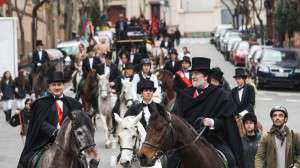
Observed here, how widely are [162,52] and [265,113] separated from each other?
16.6 meters

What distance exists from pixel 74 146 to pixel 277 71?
1112 inches

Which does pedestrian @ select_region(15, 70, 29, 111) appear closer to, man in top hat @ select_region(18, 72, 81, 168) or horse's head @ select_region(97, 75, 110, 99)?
horse's head @ select_region(97, 75, 110, 99)

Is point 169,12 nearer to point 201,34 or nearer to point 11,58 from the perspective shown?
point 201,34

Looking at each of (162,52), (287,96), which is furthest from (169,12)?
(287,96)

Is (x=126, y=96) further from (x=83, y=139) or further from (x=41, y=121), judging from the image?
(x=83, y=139)

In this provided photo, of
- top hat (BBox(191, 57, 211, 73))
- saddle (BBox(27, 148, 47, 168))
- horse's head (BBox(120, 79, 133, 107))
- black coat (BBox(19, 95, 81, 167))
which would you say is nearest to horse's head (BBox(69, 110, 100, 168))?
saddle (BBox(27, 148, 47, 168))

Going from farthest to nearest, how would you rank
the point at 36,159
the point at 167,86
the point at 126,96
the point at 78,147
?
1. the point at 167,86
2. the point at 126,96
3. the point at 36,159
4. the point at 78,147

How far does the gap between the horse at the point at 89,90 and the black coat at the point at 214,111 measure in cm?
1362

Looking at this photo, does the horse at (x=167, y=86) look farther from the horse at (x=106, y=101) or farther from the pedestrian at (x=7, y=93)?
the pedestrian at (x=7, y=93)

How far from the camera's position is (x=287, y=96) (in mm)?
36156

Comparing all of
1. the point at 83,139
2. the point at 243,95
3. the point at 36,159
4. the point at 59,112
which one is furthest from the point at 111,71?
the point at 83,139

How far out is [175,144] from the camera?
32.3 feet

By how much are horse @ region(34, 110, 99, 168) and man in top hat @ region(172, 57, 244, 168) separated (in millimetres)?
1297

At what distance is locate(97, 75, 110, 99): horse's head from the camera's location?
22.6 metres
